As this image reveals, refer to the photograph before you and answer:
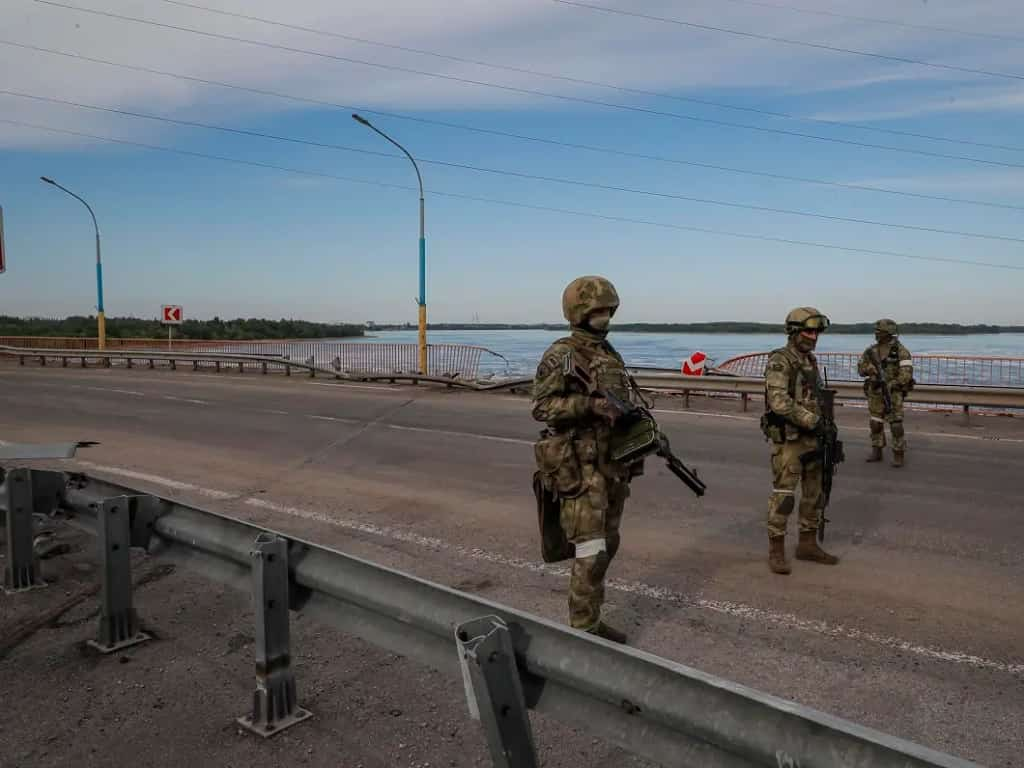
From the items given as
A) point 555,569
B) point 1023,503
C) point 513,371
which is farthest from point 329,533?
point 513,371

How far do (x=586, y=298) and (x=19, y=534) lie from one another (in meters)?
3.50

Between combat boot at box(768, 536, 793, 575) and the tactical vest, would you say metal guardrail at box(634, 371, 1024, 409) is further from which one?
combat boot at box(768, 536, 793, 575)

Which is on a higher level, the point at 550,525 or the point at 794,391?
the point at 794,391

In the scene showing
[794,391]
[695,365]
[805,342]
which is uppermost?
[805,342]

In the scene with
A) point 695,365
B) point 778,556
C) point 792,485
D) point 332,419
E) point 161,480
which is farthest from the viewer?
point 695,365

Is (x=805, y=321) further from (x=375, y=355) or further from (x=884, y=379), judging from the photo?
(x=375, y=355)

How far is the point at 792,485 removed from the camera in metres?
5.75

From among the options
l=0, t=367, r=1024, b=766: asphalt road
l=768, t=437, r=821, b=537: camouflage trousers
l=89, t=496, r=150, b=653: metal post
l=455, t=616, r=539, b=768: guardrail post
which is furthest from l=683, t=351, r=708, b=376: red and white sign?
l=455, t=616, r=539, b=768: guardrail post

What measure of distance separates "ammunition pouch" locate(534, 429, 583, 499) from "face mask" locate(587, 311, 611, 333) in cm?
56

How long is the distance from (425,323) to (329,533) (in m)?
17.0

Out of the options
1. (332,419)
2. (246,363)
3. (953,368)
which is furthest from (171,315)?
(953,368)

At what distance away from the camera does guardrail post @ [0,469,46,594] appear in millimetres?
4566

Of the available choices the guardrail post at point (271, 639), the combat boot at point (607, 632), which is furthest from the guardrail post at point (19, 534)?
the combat boot at point (607, 632)

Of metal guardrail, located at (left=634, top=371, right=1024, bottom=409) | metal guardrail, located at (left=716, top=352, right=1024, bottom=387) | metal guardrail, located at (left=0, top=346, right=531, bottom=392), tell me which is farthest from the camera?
metal guardrail, located at (left=0, top=346, right=531, bottom=392)
